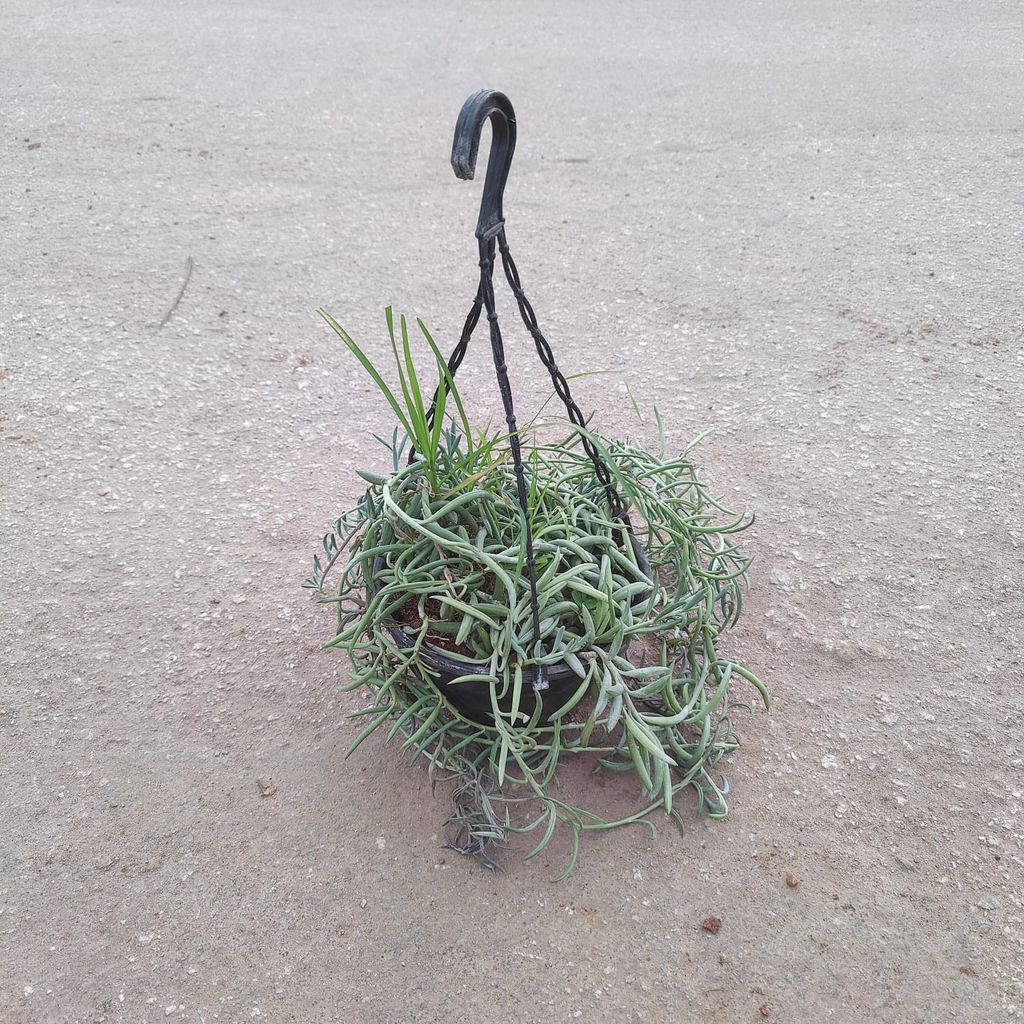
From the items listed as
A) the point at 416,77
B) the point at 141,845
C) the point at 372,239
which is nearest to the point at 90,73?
the point at 416,77

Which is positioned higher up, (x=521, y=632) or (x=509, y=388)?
(x=509, y=388)

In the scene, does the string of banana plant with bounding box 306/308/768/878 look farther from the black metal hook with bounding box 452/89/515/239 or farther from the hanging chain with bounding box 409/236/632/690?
the black metal hook with bounding box 452/89/515/239

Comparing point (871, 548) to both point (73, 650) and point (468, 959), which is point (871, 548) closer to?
point (468, 959)

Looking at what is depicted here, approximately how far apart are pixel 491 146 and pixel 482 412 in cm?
143

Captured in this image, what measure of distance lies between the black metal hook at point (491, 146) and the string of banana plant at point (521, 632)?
258 millimetres

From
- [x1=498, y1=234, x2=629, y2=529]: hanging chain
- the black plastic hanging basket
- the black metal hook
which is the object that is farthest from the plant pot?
the black metal hook

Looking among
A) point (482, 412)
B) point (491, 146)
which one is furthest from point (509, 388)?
point (482, 412)

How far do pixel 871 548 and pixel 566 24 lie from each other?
4704 mm

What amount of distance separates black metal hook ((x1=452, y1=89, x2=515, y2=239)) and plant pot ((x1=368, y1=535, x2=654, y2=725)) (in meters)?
0.68

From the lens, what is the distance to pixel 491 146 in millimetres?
1312

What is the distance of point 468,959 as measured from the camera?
1.55 meters

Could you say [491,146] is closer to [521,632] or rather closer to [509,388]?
[509,388]

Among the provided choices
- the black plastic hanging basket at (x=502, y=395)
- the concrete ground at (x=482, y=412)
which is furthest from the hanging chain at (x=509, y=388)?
the concrete ground at (x=482, y=412)

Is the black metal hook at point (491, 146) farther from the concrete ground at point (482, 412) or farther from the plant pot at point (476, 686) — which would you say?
the concrete ground at point (482, 412)
